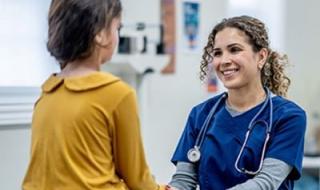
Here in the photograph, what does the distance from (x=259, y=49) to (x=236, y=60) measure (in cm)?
9

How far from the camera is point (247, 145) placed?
154 centimetres

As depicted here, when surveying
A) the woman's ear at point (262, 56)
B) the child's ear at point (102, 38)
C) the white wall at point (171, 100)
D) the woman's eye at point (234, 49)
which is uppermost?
the child's ear at point (102, 38)

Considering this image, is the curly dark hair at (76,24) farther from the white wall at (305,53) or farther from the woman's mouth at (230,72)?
the white wall at (305,53)

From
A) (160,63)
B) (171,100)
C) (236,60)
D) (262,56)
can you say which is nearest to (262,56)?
(262,56)

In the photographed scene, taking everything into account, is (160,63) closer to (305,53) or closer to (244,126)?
(244,126)

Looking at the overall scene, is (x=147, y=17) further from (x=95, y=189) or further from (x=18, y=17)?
(x=95, y=189)

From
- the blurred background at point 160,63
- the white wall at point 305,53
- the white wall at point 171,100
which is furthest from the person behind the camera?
the white wall at point 305,53

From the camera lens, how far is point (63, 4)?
3.74 feet

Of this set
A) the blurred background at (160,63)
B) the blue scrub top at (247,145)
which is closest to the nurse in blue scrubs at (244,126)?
the blue scrub top at (247,145)

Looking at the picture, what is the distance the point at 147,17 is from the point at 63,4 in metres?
1.69

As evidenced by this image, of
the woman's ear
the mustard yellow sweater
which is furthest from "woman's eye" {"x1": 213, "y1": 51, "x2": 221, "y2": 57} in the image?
the mustard yellow sweater

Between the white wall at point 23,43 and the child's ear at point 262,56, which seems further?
the white wall at point 23,43

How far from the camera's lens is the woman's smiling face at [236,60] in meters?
1.58

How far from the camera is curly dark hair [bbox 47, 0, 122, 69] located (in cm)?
113
